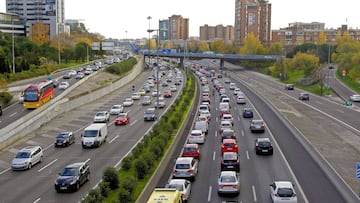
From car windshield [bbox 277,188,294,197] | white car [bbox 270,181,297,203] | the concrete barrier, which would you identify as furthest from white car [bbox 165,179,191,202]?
the concrete barrier

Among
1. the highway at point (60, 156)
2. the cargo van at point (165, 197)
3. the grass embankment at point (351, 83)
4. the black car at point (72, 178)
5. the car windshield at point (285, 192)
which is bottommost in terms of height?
the highway at point (60, 156)

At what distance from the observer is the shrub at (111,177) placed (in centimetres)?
2184

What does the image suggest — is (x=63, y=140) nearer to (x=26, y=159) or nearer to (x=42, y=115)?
(x=26, y=159)

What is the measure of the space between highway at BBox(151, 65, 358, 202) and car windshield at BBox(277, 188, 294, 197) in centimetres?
117

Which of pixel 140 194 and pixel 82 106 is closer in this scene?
pixel 140 194

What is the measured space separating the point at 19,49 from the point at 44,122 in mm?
44930

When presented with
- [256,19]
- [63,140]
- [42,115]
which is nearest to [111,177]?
[63,140]

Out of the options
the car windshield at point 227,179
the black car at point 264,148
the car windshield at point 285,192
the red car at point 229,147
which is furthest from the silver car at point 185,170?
the black car at point 264,148

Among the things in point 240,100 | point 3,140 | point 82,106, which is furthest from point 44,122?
point 240,100

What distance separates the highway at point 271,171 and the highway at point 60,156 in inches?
170

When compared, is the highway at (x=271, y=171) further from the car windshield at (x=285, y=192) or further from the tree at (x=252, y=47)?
the tree at (x=252, y=47)

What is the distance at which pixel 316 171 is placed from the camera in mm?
26500

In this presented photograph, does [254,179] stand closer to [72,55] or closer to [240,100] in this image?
[240,100]

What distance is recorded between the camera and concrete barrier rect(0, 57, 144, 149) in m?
36.3
